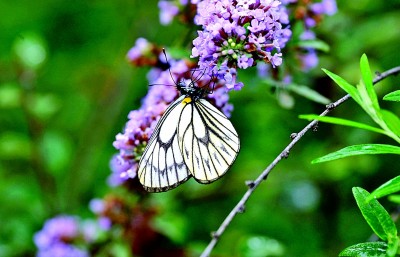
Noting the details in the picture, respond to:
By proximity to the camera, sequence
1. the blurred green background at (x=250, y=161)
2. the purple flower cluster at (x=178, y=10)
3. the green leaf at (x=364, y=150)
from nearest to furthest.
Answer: the green leaf at (x=364, y=150), the purple flower cluster at (x=178, y=10), the blurred green background at (x=250, y=161)

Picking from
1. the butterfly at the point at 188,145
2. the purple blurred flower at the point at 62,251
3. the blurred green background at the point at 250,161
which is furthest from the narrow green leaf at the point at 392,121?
the purple blurred flower at the point at 62,251

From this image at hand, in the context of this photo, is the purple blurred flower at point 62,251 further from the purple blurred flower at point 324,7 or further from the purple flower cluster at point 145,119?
the purple blurred flower at point 324,7

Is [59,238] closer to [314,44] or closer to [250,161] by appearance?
[250,161]

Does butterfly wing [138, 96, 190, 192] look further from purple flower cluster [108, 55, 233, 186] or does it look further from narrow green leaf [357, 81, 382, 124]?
narrow green leaf [357, 81, 382, 124]

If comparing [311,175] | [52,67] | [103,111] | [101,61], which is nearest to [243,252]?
[311,175]

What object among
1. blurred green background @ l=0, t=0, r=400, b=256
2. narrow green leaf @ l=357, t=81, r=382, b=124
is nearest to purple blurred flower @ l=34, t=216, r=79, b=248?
blurred green background @ l=0, t=0, r=400, b=256

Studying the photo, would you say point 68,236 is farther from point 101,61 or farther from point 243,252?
point 101,61

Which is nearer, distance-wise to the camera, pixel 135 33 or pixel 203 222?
pixel 135 33
